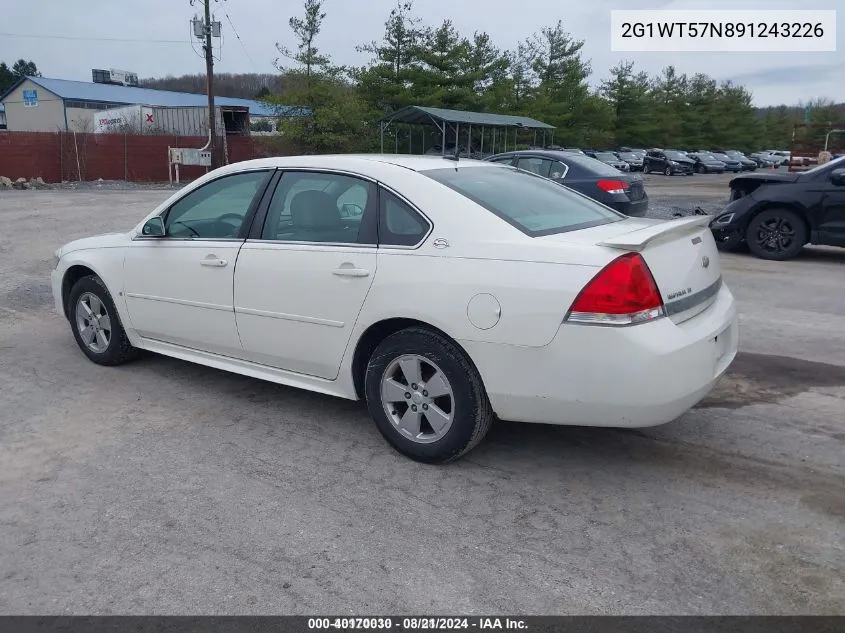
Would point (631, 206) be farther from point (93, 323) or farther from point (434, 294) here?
point (434, 294)

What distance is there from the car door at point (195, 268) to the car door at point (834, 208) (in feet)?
26.8

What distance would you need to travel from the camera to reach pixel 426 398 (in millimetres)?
3654

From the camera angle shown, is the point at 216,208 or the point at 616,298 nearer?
the point at 616,298

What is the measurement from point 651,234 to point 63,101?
2483 inches

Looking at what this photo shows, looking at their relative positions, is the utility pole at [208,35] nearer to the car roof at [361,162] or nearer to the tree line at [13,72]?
the car roof at [361,162]

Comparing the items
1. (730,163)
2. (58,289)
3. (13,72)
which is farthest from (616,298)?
(13,72)

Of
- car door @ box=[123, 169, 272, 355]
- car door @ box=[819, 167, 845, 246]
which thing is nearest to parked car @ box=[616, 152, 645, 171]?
car door @ box=[819, 167, 845, 246]

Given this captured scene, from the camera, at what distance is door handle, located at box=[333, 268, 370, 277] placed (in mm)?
3766

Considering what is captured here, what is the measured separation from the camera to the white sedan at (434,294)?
10.5 ft

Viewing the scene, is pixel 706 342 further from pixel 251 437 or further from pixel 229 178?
pixel 229 178

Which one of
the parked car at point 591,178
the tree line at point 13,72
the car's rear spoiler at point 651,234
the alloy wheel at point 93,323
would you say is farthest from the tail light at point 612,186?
the tree line at point 13,72

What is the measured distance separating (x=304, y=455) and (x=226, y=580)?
115cm

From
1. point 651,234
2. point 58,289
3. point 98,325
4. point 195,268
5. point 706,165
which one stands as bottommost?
point 98,325

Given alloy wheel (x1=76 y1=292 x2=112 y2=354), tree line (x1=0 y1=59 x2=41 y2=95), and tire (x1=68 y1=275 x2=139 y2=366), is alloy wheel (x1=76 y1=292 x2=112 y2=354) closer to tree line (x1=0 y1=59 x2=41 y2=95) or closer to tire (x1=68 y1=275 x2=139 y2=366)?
tire (x1=68 y1=275 x2=139 y2=366)
